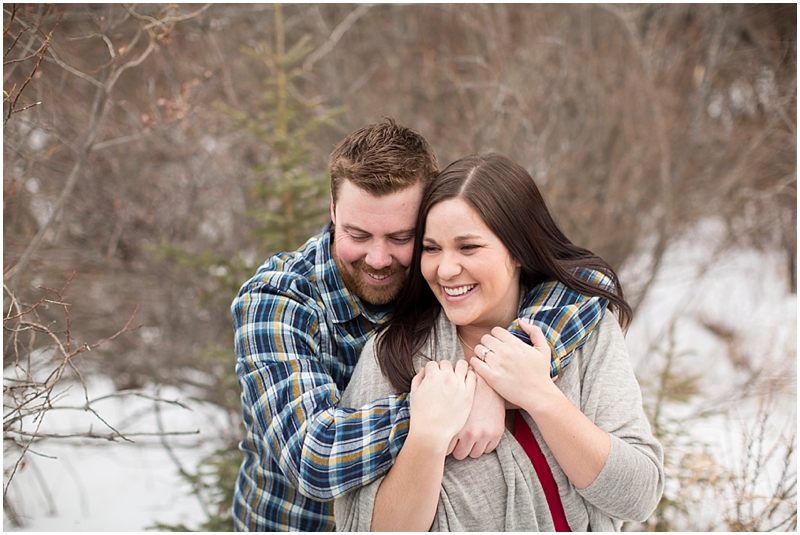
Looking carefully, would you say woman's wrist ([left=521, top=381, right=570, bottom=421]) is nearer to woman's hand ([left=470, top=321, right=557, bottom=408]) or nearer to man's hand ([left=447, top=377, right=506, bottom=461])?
woman's hand ([left=470, top=321, right=557, bottom=408])

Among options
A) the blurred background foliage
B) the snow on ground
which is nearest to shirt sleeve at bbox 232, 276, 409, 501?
the blurred background foliage

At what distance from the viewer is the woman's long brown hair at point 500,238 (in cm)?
216

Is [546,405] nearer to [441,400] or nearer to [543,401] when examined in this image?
[543,401]

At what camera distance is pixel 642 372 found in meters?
5.98

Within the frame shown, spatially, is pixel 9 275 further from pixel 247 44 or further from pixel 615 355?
pixel 247 44

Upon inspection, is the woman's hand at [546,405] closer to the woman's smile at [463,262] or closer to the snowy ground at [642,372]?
the woman's smile at [463,262]

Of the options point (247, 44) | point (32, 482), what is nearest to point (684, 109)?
point (247, 44)

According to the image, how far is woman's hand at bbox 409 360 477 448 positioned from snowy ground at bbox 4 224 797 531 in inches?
95.0

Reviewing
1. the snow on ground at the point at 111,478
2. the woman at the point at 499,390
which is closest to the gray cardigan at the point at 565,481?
the woman at the point at 499,390

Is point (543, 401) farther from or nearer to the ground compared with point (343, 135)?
nearer to the ground

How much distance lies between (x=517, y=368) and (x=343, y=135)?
454cm

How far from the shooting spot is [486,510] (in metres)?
2.06

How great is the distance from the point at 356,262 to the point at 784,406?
443cm

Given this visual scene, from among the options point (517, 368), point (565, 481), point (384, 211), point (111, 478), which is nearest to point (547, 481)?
point (565, 481)
